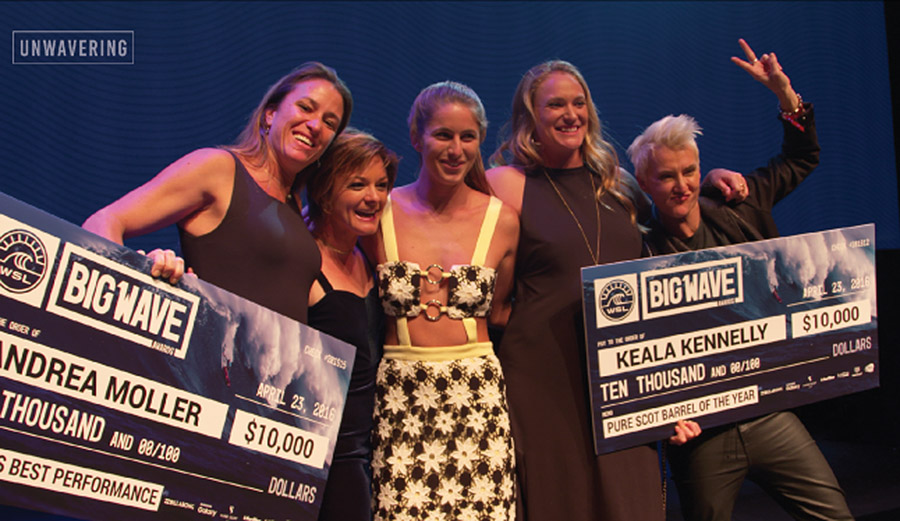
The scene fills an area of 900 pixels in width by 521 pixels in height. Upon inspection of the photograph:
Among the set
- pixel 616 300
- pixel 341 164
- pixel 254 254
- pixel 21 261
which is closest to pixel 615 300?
pixel 616 300

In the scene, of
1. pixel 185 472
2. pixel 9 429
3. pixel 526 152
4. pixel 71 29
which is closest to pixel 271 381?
pixel 185 472

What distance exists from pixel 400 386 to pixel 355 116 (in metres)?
2.27

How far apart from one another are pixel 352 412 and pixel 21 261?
3.15 ft

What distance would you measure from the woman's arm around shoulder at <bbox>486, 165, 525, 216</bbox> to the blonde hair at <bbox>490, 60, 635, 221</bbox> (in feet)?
0.16

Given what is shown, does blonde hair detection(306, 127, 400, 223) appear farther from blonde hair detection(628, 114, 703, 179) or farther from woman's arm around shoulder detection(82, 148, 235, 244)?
blonde hair detection(628, 114, 703, 179)

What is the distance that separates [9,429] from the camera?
1.38m

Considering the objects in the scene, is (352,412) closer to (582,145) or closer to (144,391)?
(144,391)

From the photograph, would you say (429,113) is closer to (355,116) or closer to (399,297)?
(399,297)

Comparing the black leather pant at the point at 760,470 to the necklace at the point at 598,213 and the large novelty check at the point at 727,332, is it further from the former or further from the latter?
the necklace at the point at 598,213

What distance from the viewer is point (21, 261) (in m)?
1.38

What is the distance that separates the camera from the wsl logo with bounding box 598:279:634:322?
198 centimetres

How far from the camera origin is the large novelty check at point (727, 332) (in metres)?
2.02

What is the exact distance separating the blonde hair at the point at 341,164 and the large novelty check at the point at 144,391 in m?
0.51

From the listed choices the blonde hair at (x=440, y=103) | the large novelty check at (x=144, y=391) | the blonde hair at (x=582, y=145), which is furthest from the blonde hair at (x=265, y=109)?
the blonde hair at (x=582, y=145)
